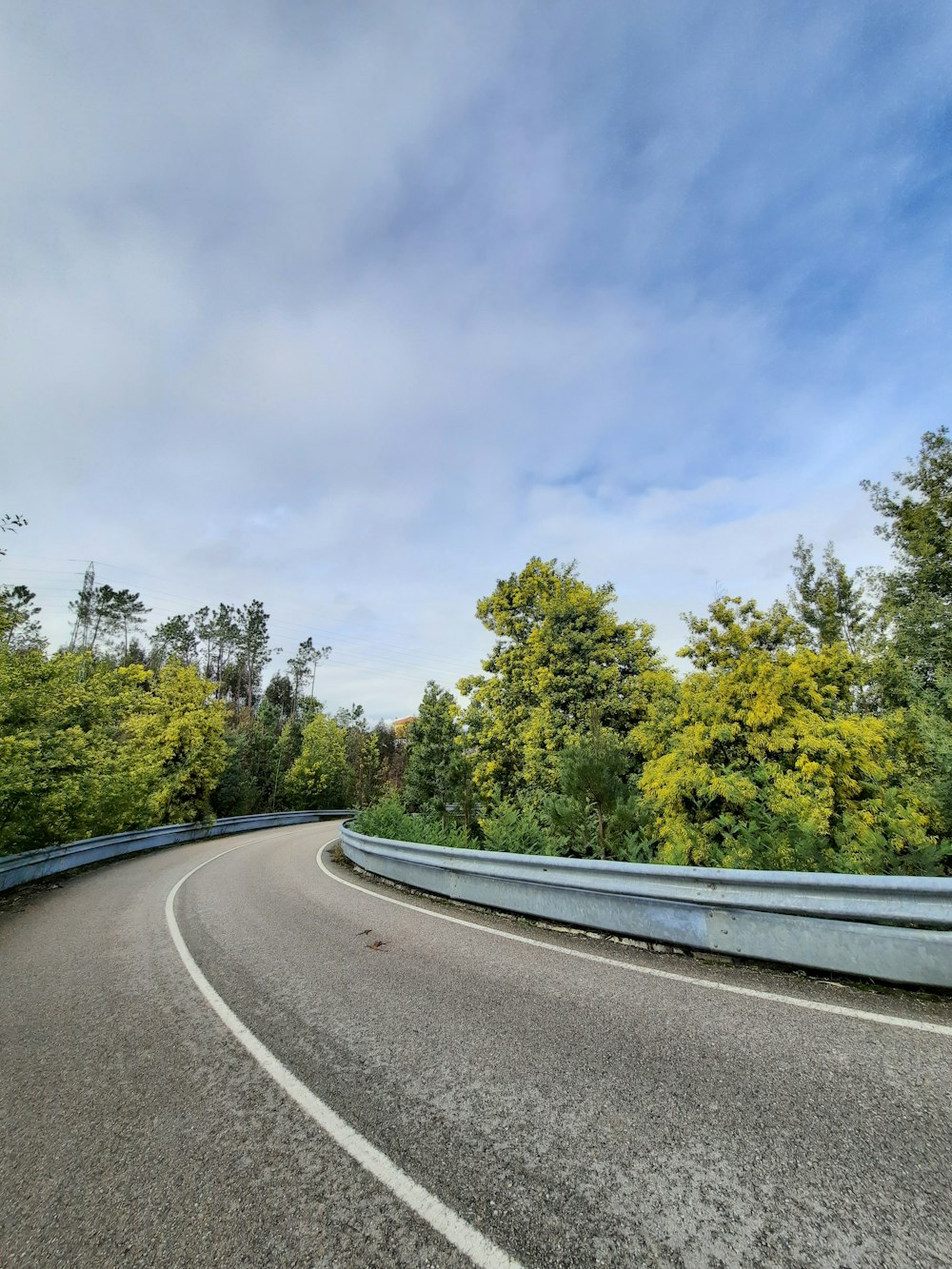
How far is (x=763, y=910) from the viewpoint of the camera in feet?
14.3

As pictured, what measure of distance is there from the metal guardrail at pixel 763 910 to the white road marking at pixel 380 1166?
126 inches

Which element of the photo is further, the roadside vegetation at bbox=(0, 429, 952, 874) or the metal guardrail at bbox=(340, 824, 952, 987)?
the roadside vegetation at bbox=(0, 429, 952, 874)

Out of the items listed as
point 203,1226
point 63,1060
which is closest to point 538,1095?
point 203,1226

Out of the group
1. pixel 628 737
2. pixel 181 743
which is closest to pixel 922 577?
pixel 628 737

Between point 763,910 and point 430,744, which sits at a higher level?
point 430,744

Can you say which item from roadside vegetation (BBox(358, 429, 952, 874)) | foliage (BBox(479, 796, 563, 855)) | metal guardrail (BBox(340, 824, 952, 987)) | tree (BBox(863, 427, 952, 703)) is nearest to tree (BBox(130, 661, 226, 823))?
roadside vegetation (BBox(358, 429, 952, 874))

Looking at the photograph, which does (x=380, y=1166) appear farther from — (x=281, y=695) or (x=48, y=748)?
(x=281, y=695)

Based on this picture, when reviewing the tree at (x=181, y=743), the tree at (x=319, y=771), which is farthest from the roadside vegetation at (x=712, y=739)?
the tree at (x=319, y=771)

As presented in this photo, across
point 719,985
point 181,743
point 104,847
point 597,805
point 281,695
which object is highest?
point 281,695

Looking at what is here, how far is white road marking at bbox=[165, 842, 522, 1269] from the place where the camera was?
73.9 inches

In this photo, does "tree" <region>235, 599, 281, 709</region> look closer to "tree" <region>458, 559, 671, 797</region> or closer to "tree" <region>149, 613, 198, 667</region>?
"tree" <region>149, 613, 198, 667</region>

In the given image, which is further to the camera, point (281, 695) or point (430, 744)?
point (281, 695)

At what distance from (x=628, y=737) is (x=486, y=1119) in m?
13.9

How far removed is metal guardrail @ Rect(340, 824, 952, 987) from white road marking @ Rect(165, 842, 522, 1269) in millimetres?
3200
